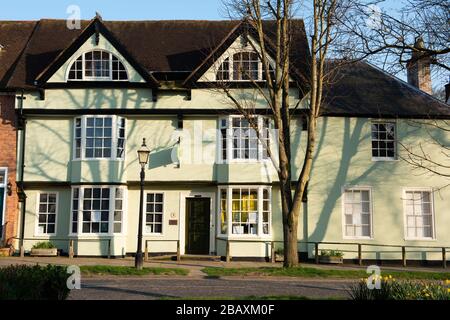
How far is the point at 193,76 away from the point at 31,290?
15749 millimetres

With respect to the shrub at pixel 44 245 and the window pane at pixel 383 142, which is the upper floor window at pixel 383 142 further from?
the shrub at pixel 44 245

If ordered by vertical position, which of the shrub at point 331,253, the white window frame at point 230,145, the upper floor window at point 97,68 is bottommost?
the shrub at point 331,253

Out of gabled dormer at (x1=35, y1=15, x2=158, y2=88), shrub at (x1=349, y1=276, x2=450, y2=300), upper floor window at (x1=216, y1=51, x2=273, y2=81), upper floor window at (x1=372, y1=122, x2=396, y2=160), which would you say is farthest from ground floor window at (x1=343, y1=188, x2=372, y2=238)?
shrub at (x1=349, y1=276, x2=450, y2=300)

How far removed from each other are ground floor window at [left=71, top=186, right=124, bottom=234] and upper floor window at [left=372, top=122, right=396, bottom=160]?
11.7 m

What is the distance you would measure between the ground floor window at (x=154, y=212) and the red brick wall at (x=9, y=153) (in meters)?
5.79

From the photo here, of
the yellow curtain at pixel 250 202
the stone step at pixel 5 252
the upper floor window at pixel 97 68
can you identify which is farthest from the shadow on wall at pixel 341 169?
the stone step at pixel 5 252

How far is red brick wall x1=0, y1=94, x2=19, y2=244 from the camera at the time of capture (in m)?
22.1

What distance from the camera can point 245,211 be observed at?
22.0 meters

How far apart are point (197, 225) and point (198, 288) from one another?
30.0 ft

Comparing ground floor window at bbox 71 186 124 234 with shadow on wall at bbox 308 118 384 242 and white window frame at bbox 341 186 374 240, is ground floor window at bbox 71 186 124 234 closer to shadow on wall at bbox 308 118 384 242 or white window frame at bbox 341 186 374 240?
shadow on wall at bbox 308 118 384 242

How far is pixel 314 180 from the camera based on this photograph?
888 inches

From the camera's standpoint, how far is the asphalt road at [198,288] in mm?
12273
